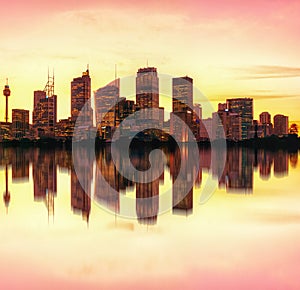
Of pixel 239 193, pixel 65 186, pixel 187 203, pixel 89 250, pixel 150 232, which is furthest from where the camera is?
pixel 65 186

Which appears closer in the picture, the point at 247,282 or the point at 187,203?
the point at 247,282

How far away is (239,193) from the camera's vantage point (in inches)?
971

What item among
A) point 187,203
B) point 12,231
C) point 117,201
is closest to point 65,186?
point 117,201

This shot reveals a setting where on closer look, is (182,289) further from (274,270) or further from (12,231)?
(12,231)

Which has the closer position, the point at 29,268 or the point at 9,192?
the point at 29,268

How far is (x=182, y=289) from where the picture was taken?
9.54 metres

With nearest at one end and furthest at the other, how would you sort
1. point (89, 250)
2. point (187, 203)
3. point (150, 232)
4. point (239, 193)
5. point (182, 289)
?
point (182, 289) → point (89, 250) → point (150, 232) → point (187, 203) → point (239, 193)

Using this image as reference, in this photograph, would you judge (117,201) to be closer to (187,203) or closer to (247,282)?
(187,203)

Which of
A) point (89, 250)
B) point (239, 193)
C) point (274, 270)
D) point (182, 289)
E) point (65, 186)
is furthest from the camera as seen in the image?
point (65, 186)

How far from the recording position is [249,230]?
1487 centimetres

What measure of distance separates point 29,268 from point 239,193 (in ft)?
52.9

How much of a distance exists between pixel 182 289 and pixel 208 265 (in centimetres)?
159

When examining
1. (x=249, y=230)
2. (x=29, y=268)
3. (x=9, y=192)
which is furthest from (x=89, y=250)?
(x=9, y=192)

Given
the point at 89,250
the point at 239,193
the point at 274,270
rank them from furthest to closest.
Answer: the point at 239,193, the point at 89,250, the point at 274,270
